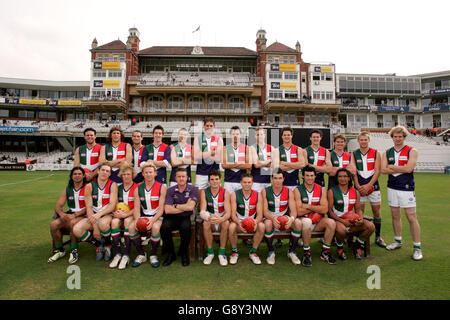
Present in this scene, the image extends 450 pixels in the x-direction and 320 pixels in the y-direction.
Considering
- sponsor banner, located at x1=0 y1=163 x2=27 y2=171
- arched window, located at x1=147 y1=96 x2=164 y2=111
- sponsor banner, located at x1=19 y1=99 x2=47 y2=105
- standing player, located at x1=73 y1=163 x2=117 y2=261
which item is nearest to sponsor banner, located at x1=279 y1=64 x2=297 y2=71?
arched window, located at x1=147 y1=96 x2=164 y2=111

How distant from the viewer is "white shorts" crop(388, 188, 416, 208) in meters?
4.89

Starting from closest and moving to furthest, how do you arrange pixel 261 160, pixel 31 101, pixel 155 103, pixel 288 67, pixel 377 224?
pixel 377 224 < pixel 261 160 < pixel 155 103 < pixel 288 67 < pixel 31 101

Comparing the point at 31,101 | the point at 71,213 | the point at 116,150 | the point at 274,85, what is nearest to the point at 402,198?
the point at 116,150

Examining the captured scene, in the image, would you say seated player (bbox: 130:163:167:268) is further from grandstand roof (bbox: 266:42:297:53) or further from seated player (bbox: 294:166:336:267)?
grandstand roof (bbox: 266:42:297:53)

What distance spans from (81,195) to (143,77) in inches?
1552

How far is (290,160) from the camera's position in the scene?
562 cm

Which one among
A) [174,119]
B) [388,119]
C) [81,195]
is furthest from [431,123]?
[81,195]

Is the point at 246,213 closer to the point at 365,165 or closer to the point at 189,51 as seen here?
the point at 365,165

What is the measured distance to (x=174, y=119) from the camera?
40.1 m

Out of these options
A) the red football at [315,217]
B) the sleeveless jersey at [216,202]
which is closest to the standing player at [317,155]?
the red football at [315,217]

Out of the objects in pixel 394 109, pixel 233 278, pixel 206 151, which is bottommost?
pixel 233 278

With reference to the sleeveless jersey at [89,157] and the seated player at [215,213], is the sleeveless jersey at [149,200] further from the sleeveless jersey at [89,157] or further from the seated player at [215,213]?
the sleeveless jersey at [89,157]

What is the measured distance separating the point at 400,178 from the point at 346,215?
1.42m

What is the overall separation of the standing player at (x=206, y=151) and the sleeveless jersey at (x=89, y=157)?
224 centimetres
